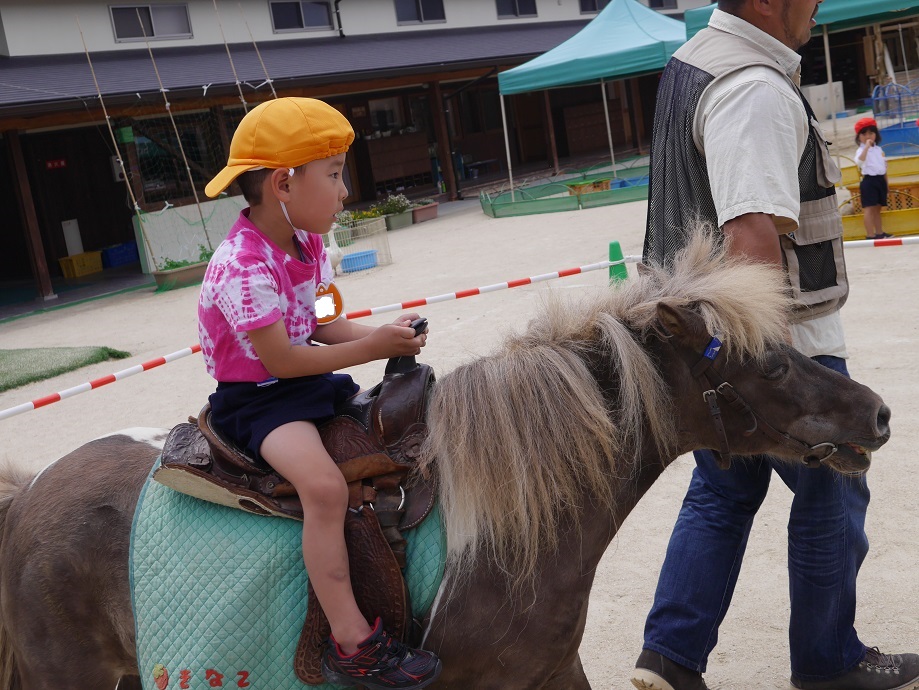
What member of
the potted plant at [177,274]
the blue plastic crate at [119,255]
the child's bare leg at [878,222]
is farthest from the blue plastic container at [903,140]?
the blue plastic crate at [119,255]

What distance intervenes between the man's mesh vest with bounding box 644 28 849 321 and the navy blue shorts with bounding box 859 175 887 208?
7.56 metres

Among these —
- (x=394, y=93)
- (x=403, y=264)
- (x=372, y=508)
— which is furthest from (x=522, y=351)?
(x=394, y=93)

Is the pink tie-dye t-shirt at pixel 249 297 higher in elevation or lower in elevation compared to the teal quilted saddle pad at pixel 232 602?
higher

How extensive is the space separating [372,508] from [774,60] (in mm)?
1531

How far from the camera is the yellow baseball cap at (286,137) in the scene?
6.42 ft

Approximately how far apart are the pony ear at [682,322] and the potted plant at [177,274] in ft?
43.6

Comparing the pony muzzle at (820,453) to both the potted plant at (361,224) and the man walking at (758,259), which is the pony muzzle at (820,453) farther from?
the potted plant at (361,224)

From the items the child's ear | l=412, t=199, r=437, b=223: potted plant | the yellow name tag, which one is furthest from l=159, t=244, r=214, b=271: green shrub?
the child's ear

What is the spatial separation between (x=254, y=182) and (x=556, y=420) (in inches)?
34.7

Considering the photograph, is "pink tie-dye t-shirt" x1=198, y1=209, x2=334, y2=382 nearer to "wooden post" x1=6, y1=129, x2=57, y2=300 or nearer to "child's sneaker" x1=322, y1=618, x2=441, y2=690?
"child's sneaker" x1=322, y1=618, x2=441, y2=690

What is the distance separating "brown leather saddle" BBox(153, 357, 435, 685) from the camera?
193 cm

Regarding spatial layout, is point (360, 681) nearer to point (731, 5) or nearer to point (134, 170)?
point (731, 5)

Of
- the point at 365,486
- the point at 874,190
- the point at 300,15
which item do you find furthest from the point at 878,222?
the point at 300,15

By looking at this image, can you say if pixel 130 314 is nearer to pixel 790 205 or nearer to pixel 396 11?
pixel 790 205
